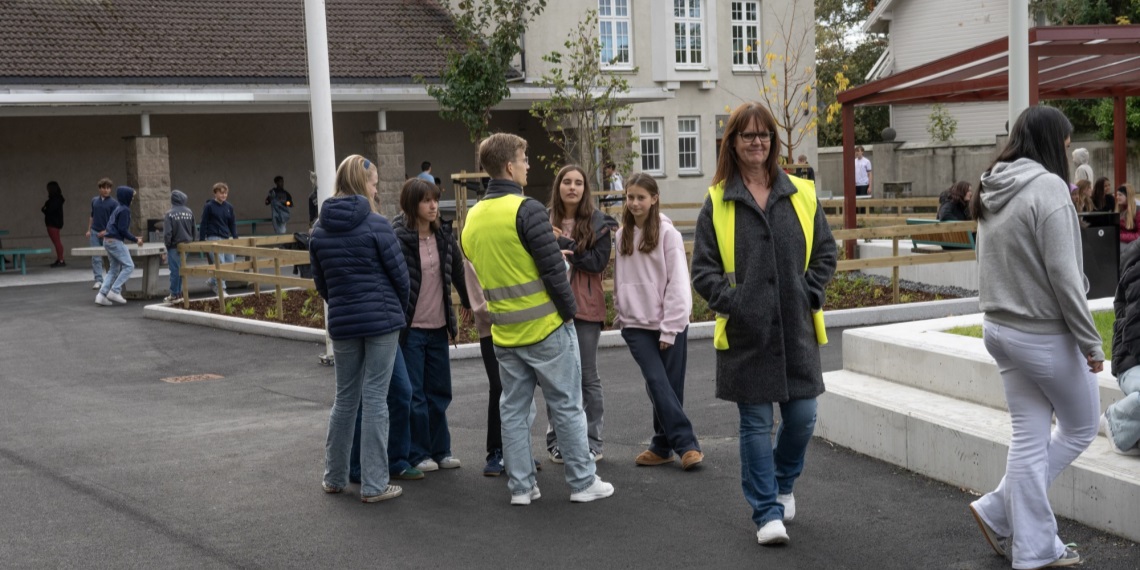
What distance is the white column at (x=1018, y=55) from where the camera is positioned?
10914 millimetres

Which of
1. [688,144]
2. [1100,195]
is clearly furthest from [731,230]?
[688,144]

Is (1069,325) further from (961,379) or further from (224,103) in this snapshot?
(224,103)

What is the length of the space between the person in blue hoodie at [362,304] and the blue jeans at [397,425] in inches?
11.6

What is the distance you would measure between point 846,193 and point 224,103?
524 inches

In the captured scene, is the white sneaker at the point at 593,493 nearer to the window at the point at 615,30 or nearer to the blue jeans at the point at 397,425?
the blue jeans at the point at 397,425

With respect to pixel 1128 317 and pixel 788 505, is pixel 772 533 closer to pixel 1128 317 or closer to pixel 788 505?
pixel 788 505

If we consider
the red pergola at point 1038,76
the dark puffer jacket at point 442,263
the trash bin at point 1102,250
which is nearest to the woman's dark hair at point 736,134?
the dark puffer jacket at point 442,263

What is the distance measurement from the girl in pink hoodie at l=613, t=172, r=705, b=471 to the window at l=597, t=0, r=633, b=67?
1124 inches

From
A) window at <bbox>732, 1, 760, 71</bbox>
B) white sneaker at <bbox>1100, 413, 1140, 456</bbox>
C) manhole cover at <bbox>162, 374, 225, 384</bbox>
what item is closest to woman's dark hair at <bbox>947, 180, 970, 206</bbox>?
manhole cover at <bbox>162, 374, 225, 384</bbox>

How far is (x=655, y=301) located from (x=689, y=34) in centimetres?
3035

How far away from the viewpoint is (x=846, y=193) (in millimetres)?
18719

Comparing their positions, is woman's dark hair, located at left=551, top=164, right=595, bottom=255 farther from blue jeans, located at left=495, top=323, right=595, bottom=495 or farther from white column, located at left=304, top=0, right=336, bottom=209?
white column, located at left=304, top=0, right=336, bottom=209

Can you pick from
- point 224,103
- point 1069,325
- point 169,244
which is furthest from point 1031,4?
point 1069,325

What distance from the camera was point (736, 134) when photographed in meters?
5.92
